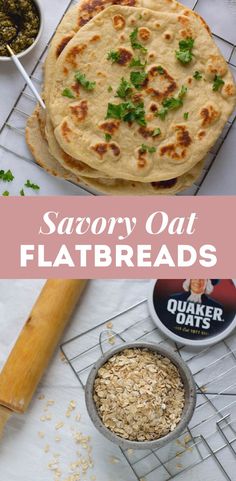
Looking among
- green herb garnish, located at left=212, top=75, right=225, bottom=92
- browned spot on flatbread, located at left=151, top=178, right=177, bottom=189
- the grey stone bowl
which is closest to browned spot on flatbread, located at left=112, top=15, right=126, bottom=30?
green herb garnish, located at left=212, top=75, right=225, bottom=92

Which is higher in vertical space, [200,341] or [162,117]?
[162,117]

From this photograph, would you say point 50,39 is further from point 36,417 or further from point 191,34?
point 36,417

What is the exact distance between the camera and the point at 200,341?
229 cm

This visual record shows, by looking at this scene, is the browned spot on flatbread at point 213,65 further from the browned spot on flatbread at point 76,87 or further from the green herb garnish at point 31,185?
the green herb garnish at point 31,185

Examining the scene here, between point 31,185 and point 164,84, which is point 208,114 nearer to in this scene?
point 164,84

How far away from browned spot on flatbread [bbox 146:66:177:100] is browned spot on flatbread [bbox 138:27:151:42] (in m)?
0.09

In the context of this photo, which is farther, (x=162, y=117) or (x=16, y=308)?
(x=16, y=308)

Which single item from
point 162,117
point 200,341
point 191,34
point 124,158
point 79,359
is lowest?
point 79,359

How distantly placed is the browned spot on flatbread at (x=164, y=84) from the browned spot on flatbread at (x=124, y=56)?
3.1 inches

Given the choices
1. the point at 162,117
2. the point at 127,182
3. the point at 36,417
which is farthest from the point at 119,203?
the point at 36,417

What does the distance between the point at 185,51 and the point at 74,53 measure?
0.34 metres

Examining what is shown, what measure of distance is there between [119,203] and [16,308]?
48 cm

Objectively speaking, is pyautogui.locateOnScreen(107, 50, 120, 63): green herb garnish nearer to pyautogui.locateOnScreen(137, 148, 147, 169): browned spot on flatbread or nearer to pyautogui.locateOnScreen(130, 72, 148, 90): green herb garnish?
pyautogui.locateOnScreen(130, 72, 148, 90): green herb garnish

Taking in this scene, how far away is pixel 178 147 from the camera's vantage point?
7.20 feet
